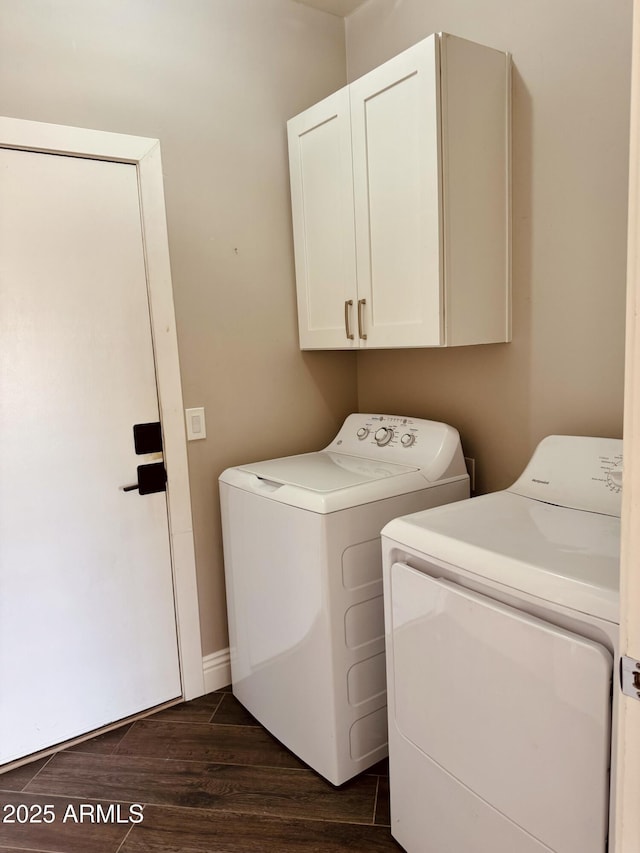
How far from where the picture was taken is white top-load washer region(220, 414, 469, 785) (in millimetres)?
1766

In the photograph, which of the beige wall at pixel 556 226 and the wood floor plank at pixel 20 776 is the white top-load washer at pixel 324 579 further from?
the wood floor plank at pixel 20 776

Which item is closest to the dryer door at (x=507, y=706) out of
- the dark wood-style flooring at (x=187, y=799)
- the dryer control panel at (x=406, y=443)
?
the dark wood-style flooring at (x=187, y=799)

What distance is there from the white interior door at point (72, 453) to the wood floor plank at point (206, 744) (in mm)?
124

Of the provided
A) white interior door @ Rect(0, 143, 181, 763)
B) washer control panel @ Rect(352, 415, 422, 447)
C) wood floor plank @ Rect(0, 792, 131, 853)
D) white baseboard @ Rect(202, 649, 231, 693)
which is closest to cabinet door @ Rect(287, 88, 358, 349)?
washer control panel @ Rect(352, 415, 422, 447)

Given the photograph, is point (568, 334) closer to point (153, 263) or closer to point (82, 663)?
point (153, 263)

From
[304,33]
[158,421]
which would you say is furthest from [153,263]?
[304,33]

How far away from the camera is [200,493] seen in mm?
2289

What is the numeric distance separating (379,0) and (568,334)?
1479 mm

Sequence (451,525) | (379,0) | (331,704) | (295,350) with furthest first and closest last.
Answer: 1. (295,350)
2. (379,0)
3. (331,704)
4. (451,525)

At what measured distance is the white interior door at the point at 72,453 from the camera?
6.27 ft

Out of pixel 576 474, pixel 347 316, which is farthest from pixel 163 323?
pixel 576 474

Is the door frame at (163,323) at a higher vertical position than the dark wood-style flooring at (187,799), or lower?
higher

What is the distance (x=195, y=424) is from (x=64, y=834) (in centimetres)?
130

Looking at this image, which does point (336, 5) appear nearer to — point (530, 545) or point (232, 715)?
point (530, 545)
